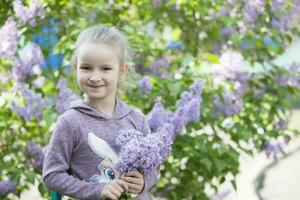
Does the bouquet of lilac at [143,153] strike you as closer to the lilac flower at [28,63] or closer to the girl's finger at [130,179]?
the girl's finger at [130,179]

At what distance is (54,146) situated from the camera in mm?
2564

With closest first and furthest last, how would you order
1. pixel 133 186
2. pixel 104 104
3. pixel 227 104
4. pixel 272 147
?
pixel 133 186 < pixel 104 104 < pixel 227 104 < pixel 272 147

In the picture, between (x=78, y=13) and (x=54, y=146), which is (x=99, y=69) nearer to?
(x=54, y=146)

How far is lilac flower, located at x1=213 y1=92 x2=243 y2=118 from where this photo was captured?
13.3ft

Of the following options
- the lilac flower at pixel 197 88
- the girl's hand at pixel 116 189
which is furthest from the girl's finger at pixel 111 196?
the lilac flower at pixel 197 88

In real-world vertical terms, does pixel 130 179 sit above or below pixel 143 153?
below

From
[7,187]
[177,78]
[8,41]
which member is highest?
[8,41]

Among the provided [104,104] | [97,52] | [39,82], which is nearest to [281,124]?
[39,82]

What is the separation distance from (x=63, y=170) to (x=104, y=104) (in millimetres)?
279

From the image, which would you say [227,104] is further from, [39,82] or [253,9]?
[39,82]

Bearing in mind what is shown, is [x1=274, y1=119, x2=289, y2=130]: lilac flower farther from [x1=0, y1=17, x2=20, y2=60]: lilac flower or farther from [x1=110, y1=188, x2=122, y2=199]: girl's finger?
[x1=110, y1=188, x2=122, y2=199]: girl's finger

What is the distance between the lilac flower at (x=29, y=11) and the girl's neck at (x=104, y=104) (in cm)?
128

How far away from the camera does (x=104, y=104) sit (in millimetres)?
2688

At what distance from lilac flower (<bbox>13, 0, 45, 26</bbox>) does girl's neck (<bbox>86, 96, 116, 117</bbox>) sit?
1.28 meters
